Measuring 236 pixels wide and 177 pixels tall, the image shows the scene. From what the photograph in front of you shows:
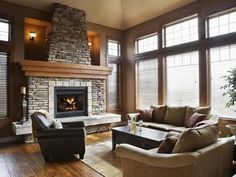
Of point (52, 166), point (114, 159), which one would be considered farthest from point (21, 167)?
point (114, 159)

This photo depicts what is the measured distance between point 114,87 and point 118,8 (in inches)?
113

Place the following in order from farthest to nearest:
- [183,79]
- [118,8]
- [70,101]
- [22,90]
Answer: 1. [118,8]
2. [70,101]
3. [183,79]
4. [22,90]

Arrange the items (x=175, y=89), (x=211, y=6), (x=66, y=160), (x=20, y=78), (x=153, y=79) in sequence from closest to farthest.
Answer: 1. (x=66, y=160)
2. (x=211, y=6)
3. (x=20, y=78)
4. (x=175, y=89)
5. (x=153, y=79)

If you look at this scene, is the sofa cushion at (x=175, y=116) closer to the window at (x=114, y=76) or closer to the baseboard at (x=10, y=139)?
the window at (x=114, y=76)

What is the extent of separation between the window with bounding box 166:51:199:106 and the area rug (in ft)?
8.40

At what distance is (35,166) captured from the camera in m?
3.41

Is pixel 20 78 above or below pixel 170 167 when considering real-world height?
above

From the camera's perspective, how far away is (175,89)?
5789 millimetres

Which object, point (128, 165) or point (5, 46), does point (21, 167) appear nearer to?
point (128, 165)

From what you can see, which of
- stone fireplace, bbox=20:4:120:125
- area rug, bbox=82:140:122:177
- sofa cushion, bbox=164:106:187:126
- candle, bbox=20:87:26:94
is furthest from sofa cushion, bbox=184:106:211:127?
candle, bbox=20:87:26:94

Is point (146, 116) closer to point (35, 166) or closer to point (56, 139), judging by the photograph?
point (56, 139)

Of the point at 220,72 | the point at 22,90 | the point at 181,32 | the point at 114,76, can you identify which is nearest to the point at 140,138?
the point at 220,72

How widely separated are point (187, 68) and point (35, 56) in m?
4.67

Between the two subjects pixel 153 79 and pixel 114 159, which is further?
pixel 153 79
